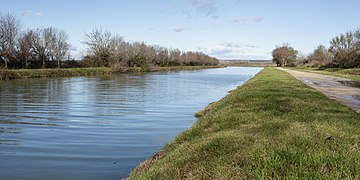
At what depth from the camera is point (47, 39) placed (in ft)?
205

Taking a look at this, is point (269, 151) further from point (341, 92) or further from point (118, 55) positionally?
point (118, 55)

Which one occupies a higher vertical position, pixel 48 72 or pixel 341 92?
pixel 48 72

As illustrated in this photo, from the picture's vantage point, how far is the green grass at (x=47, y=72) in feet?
133

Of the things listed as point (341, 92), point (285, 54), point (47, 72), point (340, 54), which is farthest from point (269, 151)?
point (285, 54)

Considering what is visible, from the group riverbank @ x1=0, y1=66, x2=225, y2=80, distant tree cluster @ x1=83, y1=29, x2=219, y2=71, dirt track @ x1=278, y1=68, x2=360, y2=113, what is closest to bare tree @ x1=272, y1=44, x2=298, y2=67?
distant tree cluster @ x1=83, y1=29, x2=219, y2=71

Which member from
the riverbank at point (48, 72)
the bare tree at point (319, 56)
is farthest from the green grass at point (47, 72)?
the bare tree at point (319, 56)

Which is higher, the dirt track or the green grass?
the green grass

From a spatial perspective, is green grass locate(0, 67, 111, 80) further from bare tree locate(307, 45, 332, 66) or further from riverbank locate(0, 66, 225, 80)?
bare tree locate(307, 45, 332, 66)

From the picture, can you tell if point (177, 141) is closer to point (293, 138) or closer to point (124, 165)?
point (124, 165)

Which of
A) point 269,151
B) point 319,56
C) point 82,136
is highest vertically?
point 319,56

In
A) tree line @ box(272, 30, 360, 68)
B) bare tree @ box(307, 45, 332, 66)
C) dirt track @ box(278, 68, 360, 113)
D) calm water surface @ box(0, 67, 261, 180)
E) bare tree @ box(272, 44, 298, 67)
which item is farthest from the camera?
bare tree @ box(272, 44, 298, 67)

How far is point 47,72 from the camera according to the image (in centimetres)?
4803

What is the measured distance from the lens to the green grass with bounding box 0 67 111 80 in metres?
40.4

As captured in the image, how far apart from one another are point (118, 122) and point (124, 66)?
200 feet
